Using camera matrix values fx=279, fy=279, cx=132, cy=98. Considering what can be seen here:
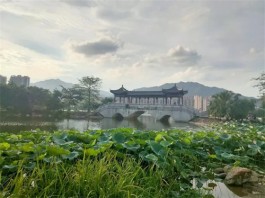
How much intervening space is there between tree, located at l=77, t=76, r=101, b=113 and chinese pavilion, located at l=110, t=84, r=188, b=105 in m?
3.15

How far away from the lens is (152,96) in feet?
139

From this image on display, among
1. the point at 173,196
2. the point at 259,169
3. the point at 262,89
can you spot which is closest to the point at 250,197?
the point at 173,196

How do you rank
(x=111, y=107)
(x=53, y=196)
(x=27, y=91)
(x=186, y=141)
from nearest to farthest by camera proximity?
1. (x=53, y=196)
2. (x=186, y=141)
3. (x=27, y=91)
4. (x=111, y=107)

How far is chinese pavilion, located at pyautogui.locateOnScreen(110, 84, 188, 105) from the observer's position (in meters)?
39.3

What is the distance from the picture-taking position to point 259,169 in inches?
127

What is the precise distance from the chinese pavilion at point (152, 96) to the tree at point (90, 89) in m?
3.15

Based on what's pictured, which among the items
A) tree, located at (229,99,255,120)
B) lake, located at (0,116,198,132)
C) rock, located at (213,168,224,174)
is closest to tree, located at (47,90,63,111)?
lake, located at (0,116,198,132)

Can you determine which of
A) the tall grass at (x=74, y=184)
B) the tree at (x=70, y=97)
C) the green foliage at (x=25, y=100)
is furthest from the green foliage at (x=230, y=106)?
the tall grass at (x=74, y=184)

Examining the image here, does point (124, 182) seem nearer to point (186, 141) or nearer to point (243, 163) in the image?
point (186, 141)

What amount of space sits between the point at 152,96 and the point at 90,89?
9.62m

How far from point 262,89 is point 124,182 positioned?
2824cm

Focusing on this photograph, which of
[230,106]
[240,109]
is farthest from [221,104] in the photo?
[240,109]

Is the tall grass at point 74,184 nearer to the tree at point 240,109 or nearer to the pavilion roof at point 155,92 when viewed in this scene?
the tree at point 240,109

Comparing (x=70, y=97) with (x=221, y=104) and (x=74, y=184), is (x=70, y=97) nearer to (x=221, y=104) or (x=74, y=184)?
(x=221, y=104)
